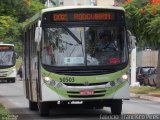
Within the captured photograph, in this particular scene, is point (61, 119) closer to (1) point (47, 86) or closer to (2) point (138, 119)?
(1) point (47, 86)

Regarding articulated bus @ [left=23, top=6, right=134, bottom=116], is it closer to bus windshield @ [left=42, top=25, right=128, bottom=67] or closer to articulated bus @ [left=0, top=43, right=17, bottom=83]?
bus windshield @ [left=42, top=25, right=128, bottom=67]

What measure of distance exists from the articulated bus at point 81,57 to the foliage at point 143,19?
41.0 feet

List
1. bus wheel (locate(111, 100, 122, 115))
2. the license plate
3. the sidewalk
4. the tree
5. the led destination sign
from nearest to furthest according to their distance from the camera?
the license plate, the led destination sign, bus wheel (locate(111, 100, 122, 115)), the sidewalk, the tree

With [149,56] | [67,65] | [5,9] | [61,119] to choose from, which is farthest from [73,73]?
[149,56]

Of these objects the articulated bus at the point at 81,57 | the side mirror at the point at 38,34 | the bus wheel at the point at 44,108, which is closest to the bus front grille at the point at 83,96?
the articulated bus at the point at 81,57

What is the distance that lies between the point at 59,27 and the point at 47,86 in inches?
73.0

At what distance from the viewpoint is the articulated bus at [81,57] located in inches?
711

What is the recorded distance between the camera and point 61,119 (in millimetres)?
18156

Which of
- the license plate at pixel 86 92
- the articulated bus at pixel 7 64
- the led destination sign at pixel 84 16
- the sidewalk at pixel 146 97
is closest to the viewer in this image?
the license plate at pixel 86 92

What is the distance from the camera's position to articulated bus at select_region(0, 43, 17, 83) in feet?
177

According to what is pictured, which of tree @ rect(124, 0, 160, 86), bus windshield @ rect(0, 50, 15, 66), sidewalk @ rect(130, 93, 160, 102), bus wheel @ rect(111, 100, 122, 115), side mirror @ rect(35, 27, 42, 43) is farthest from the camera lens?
bus windshield @ rect(0, 50, 15, 66)

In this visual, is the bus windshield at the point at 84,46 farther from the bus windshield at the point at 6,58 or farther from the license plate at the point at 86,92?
the bus windshield at the point at 6,58

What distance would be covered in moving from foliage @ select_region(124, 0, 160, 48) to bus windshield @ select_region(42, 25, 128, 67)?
1249 cm

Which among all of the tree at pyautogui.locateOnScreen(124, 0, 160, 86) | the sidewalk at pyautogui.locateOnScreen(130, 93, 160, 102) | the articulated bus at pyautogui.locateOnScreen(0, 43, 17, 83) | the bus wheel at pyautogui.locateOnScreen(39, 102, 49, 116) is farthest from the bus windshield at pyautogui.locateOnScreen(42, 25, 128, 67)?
the articulated bus at pyautogui.locateOnScreen(0, 43, 17, 83)
